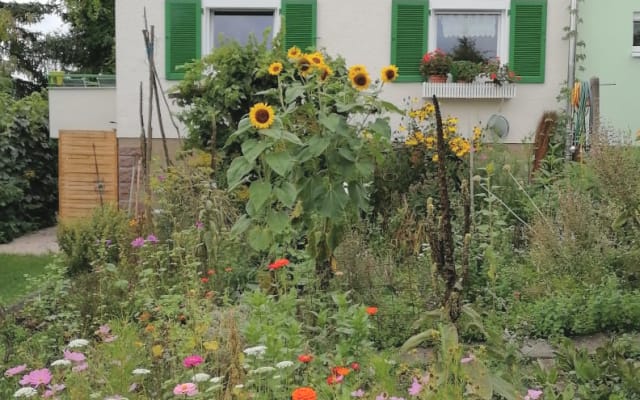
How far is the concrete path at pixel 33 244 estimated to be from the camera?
1029 centimetres

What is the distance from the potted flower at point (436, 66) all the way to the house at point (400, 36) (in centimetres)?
20

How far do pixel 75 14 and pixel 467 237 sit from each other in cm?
1991

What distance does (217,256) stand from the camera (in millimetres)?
5234

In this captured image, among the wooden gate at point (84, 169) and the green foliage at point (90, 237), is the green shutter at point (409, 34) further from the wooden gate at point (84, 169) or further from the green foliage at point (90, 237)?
the green foliage at point (90, 237)

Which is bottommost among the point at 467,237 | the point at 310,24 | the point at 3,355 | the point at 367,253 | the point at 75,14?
the point at 3,355

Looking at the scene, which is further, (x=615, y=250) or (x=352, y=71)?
(x=615, y=250)

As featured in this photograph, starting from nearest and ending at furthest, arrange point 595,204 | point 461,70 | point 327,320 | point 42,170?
point 327,320
point 595,204
point 461,70
point 42,170

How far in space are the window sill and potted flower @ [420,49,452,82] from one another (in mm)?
108

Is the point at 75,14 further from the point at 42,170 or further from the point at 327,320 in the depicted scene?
the point at 327,320

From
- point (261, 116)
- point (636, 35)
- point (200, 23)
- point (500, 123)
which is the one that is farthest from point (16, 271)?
point (636, 35)

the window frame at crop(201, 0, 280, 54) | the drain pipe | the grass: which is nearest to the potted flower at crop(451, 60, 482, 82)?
the drain pipe

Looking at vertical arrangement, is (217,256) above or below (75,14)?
below


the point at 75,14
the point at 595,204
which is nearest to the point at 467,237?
the point at 595,204

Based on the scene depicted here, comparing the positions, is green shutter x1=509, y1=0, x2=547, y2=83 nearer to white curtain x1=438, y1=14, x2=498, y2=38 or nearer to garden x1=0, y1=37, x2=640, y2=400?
white curtain x1=438, y1=14, x2=498, y2=38
